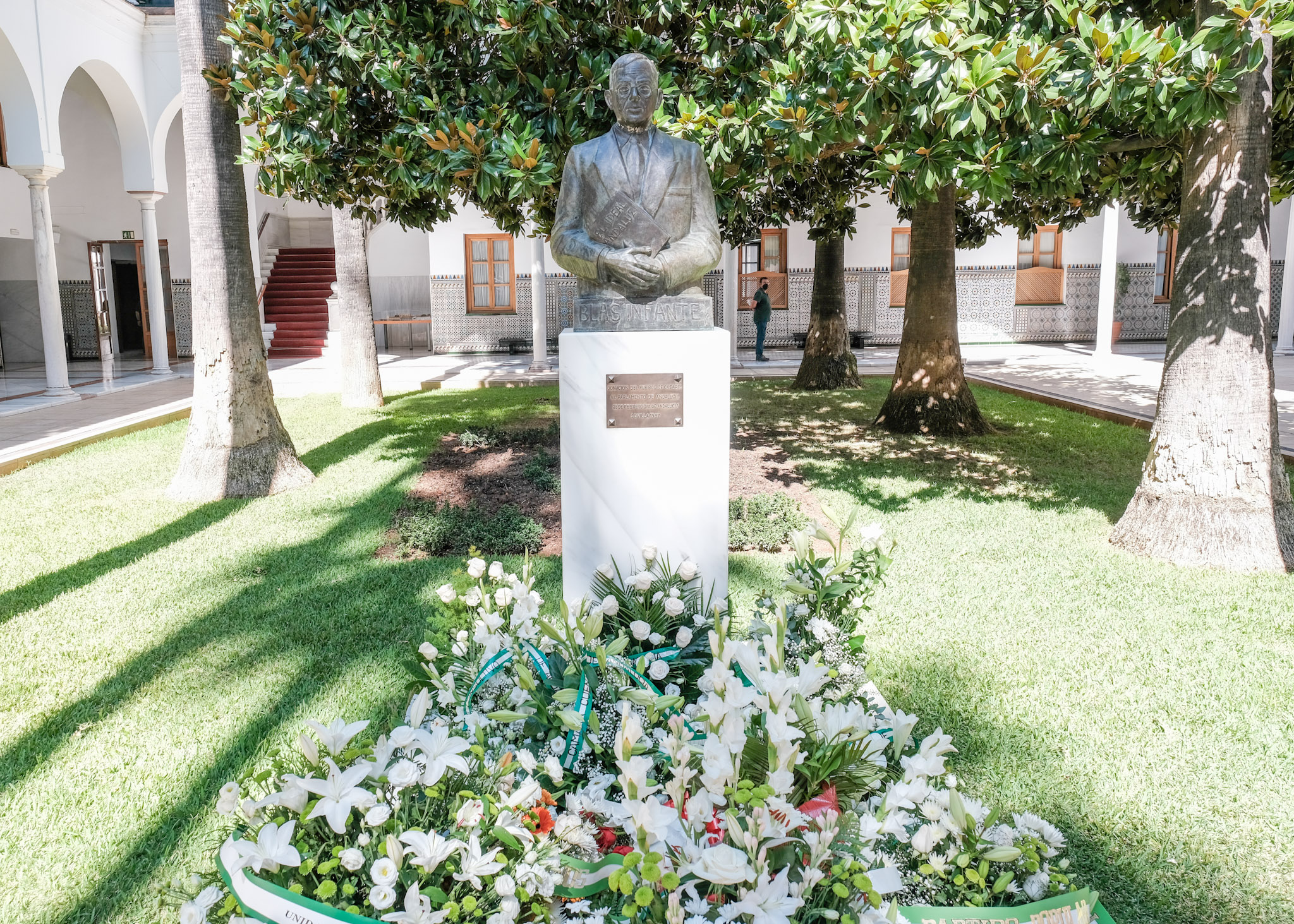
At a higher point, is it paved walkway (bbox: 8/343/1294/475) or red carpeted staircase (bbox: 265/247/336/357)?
red carpeted staircase (bbox: 265/247/336/357)

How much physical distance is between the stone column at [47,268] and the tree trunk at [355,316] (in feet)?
12.5

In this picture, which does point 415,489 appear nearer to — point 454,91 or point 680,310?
point 454,91

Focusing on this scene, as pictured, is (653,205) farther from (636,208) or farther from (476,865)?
(476,865)

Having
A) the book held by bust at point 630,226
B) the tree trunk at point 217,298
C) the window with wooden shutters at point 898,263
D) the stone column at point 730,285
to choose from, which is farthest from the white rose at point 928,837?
the window with wooden shutters at point 898,263

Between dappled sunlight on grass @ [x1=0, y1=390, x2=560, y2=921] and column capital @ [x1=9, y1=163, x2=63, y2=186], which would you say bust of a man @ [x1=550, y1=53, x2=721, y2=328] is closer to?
dappled sunlight on grass @ [x1=0, y1=390, x2=560, y2=921]

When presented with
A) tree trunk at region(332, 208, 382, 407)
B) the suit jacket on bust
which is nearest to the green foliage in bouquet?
the suit jacket on bust

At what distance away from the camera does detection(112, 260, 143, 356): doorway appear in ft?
62.2

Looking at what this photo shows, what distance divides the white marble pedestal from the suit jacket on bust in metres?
0.26

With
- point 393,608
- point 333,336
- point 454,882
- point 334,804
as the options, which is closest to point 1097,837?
point 454,882

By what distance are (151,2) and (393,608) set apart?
15365 mm

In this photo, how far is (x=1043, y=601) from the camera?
4.89 meters

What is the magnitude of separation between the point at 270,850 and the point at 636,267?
2635 mm

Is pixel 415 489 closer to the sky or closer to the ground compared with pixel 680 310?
closer to the ground

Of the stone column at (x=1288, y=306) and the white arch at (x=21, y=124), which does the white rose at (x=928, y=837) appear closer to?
the white arch at (x=21, y=124)
